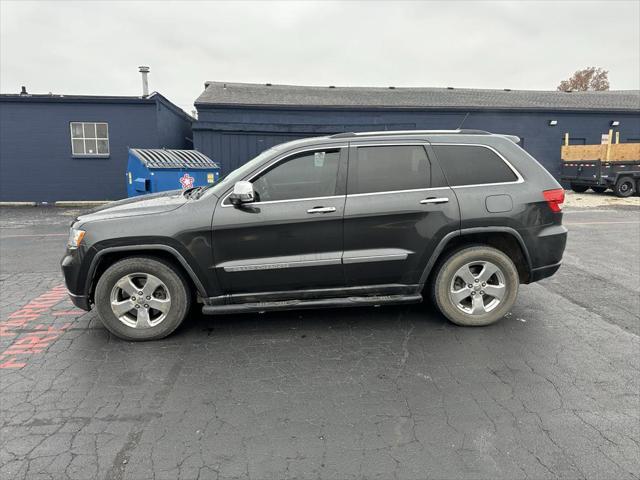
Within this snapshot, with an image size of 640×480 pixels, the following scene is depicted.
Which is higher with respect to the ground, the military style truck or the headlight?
the military style truck

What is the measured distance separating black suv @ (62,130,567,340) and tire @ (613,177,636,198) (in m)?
15.9

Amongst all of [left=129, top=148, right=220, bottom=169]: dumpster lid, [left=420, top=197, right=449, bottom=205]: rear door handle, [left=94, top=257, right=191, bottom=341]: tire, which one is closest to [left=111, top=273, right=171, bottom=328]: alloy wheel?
[left=94, top=257, right=191, bottom=341]: tire

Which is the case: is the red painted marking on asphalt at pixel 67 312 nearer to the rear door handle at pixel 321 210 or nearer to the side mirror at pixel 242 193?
the side mirror at pixel 242 193

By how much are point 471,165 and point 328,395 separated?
2.56 metres

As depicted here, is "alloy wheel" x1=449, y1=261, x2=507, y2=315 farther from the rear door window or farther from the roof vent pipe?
the roof vent pipe

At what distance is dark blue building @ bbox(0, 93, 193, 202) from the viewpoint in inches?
628

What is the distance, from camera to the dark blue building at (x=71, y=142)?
15961mm

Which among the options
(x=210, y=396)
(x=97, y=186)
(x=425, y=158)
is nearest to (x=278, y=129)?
(x=97, y=186)

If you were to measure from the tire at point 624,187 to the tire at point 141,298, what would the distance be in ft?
60.5

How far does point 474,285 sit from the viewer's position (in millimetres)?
4184

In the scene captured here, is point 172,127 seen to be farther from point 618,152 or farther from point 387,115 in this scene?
point 618,152

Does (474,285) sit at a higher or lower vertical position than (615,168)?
lower

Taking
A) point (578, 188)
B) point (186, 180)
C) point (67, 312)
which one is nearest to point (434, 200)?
point (67, 312)

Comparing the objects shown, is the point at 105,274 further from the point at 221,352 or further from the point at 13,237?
the point at 13,237
